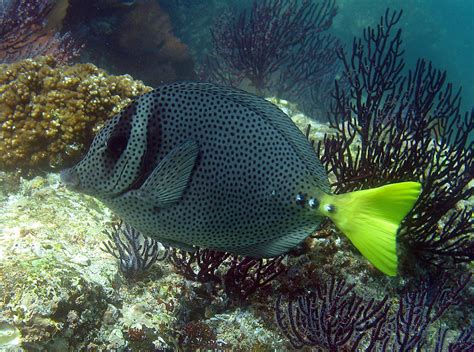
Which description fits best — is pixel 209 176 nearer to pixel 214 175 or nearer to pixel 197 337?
pixel 214 175

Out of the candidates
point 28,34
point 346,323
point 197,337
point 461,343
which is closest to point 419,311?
point 461,343

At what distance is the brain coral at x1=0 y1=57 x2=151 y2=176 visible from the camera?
4.24 m

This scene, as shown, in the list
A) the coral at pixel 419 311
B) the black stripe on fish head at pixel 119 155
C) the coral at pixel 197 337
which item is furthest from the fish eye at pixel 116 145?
the coral at pixel 419 311

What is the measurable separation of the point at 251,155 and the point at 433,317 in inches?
81.4

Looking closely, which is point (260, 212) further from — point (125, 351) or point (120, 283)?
point (120, 283)

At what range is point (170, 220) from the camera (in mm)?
1801

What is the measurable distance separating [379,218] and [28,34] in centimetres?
727

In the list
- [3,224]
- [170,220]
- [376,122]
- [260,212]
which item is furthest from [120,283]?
[376,122]

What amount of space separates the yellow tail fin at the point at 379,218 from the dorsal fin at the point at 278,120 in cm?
22

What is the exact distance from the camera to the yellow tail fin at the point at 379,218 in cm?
158

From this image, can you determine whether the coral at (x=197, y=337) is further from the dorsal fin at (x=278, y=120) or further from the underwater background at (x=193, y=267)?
the dorsal fin at (x=278, y=120)

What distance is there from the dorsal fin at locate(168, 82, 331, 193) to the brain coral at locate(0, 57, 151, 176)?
114 inches

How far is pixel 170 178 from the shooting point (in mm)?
1725

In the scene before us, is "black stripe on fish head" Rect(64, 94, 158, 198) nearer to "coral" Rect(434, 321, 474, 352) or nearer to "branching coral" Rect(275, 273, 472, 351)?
"branching coral" Rect(275, 273, 472, 351)
